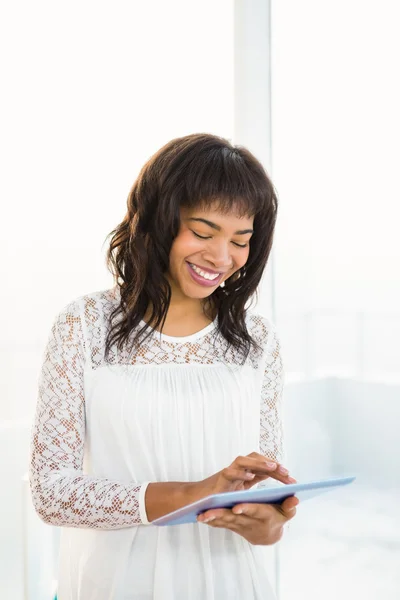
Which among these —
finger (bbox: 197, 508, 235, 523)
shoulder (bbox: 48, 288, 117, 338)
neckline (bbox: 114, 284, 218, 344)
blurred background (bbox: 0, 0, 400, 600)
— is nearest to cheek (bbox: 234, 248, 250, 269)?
neckline (bbox: 114, 284, 218, 344)

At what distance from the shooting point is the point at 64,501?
1.35 meters

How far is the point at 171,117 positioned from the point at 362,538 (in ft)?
5.59

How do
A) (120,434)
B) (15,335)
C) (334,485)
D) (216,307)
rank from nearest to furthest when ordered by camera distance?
(334,485)
(120,434)
(216,307)
(15,335)

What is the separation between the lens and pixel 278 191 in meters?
2.71

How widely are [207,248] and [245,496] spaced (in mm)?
531

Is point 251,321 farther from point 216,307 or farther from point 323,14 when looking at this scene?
point 323,14

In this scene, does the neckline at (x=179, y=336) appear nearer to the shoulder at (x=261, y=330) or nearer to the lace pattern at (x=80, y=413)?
the lace pattern at (x=80, y=413)

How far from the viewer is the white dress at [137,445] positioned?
4.62ft

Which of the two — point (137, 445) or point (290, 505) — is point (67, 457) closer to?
point (137, 445)

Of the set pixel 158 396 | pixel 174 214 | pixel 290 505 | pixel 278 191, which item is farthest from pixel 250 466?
pixel 278 191

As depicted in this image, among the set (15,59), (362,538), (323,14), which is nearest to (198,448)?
(362,538)

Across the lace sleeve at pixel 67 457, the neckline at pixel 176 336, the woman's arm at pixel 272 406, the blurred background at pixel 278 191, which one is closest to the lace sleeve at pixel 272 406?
the woman's arm at pixel 272 406

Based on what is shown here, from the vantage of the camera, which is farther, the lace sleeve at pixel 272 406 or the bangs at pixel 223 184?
the lace sleeve at pixel 272 406

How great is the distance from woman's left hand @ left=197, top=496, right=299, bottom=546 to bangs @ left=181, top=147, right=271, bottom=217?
0.57 m
